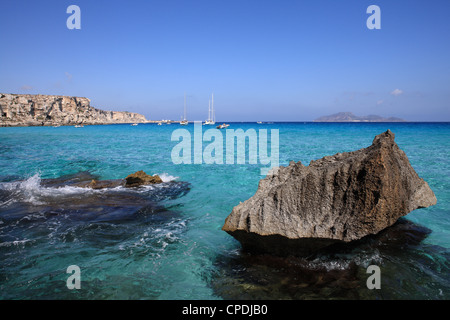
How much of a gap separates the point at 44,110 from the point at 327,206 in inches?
5249

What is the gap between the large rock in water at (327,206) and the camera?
4473 millimetres

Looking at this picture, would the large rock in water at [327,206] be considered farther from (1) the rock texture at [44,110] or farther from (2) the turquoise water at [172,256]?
(1) the rock texture at [44,110]

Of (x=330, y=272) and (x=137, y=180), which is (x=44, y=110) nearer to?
(x=137, y=180)

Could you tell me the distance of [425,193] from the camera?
560cm

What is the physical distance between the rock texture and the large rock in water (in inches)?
4544

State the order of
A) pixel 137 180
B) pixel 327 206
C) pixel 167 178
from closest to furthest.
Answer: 1. pixel 327 206
2. pixel 137 180
3. pixel 167 178

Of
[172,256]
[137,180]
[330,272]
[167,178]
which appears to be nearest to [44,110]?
[167,178]

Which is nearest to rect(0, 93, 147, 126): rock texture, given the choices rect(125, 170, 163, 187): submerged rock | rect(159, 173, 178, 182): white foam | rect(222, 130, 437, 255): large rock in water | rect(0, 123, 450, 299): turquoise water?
rect(159, 173, 178, 182): white foam

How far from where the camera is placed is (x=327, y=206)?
Result: 475 cm

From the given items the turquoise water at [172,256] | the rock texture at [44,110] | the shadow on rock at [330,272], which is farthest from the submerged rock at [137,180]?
the rock texture at [44,110]

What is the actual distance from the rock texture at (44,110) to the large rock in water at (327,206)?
115427 mm

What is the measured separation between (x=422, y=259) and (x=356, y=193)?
7.24 feet

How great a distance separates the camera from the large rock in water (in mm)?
4473
